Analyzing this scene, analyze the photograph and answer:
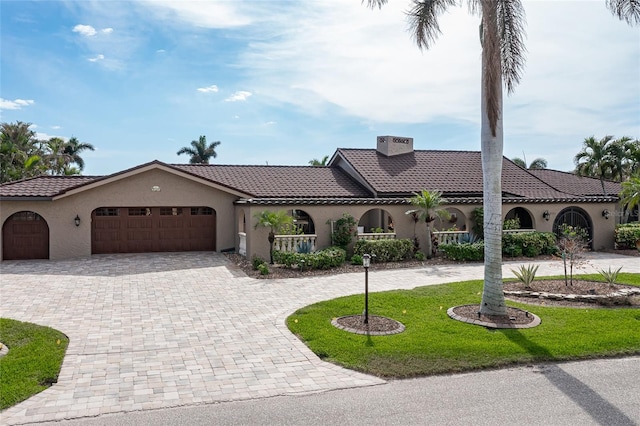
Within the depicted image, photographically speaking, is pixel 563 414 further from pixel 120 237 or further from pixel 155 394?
pixel 120 237

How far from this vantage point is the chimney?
2619 centimetres

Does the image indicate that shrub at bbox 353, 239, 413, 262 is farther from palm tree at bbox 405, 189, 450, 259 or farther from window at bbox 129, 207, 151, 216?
window at bbox 129, 207, 151, 216

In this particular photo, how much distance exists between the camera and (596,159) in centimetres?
2766

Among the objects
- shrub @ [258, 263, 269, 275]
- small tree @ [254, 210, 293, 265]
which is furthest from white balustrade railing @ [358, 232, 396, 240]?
shrub @ [258, 263, 269, 275]

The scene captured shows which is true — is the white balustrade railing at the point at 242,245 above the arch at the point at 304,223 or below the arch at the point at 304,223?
below

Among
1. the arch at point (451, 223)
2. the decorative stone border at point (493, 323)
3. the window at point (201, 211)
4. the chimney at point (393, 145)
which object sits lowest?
the decorative stone border at point (493, 323)

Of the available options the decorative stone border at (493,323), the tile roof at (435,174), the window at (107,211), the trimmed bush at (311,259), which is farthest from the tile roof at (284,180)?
the decorative stone border at (493,323)

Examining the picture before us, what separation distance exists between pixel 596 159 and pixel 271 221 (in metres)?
20.6

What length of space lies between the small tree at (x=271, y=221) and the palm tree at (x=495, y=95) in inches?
347

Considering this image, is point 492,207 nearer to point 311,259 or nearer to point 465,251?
point 311,259

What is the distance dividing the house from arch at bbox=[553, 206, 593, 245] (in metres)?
0.05

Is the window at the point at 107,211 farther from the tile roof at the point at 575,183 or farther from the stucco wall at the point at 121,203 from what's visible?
the tile roof at the point at 575,183

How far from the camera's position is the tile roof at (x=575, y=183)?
2867 cm

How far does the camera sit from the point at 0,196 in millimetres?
18062
